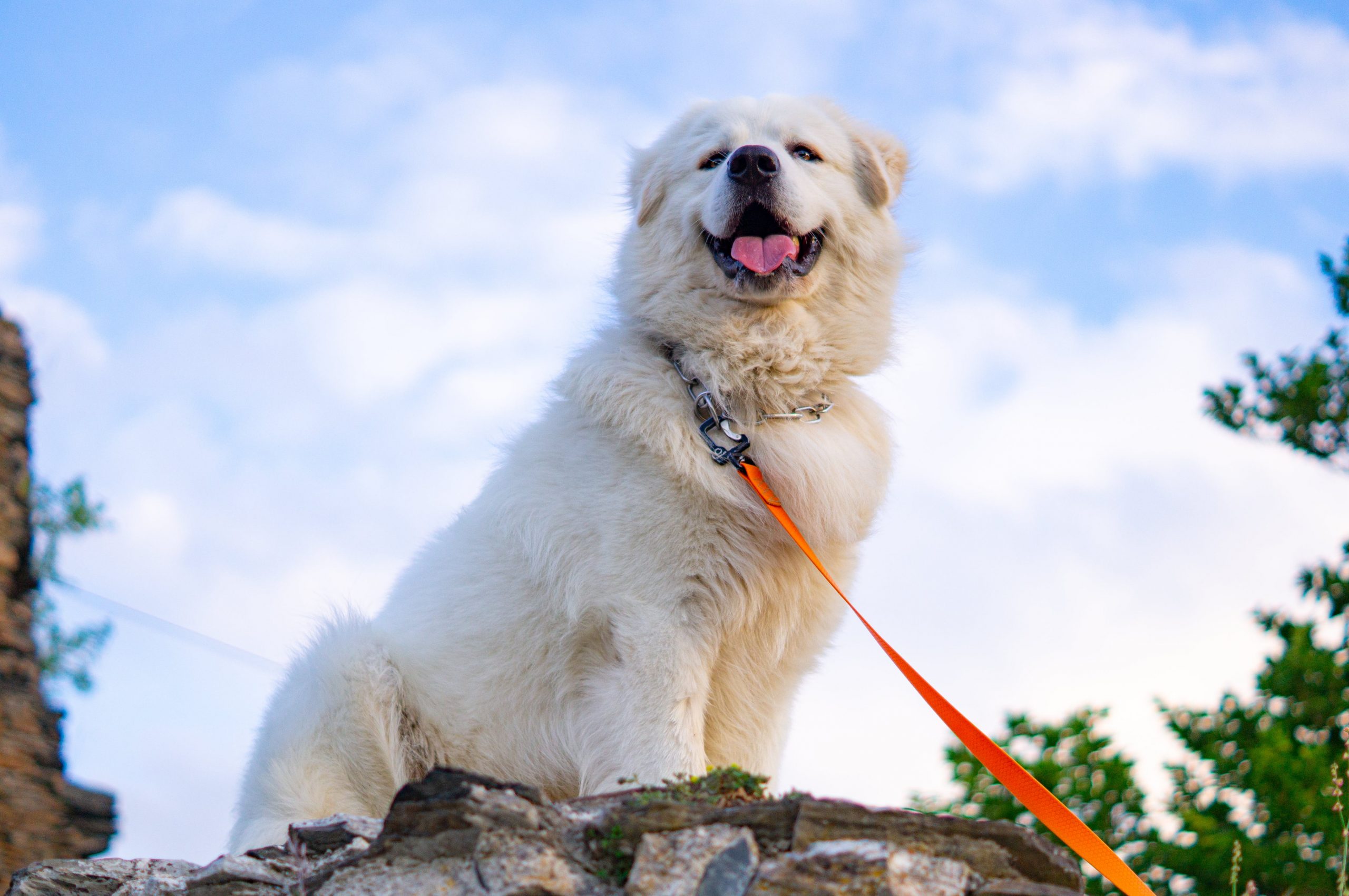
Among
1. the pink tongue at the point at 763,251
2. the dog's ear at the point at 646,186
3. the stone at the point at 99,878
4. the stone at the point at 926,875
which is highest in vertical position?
the dog's ear at the point at 646,186

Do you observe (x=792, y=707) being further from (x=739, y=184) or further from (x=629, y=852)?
(x=739, y=184)

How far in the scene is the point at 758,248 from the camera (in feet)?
13.0

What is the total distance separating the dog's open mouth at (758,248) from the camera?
3.92m

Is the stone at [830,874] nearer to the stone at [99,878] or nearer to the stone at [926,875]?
the stone at [926,875]

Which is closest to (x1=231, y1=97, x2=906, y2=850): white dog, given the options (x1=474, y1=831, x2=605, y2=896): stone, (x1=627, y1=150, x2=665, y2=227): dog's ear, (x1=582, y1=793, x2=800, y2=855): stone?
(x1=627, y1=150, x2=665, y2=227): dog's ear

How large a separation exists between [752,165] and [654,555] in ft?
4.65

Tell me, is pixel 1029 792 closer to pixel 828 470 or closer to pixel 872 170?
pixel 828 470

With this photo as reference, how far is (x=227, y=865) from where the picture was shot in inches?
106

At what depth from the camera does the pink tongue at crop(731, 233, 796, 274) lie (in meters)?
3.93

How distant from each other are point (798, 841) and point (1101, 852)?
1.05 m

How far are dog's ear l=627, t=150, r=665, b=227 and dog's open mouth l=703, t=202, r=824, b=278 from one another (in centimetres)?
41

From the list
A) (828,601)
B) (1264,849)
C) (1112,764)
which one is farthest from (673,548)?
(1264,849)

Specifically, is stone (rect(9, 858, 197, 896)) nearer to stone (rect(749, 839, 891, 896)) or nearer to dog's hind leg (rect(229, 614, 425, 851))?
dog's hind leg (rect(229, 614, 425, 851))

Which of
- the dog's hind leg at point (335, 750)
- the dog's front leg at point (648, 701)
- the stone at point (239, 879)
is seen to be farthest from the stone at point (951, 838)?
the dog's hind leg at point (335, 750)
